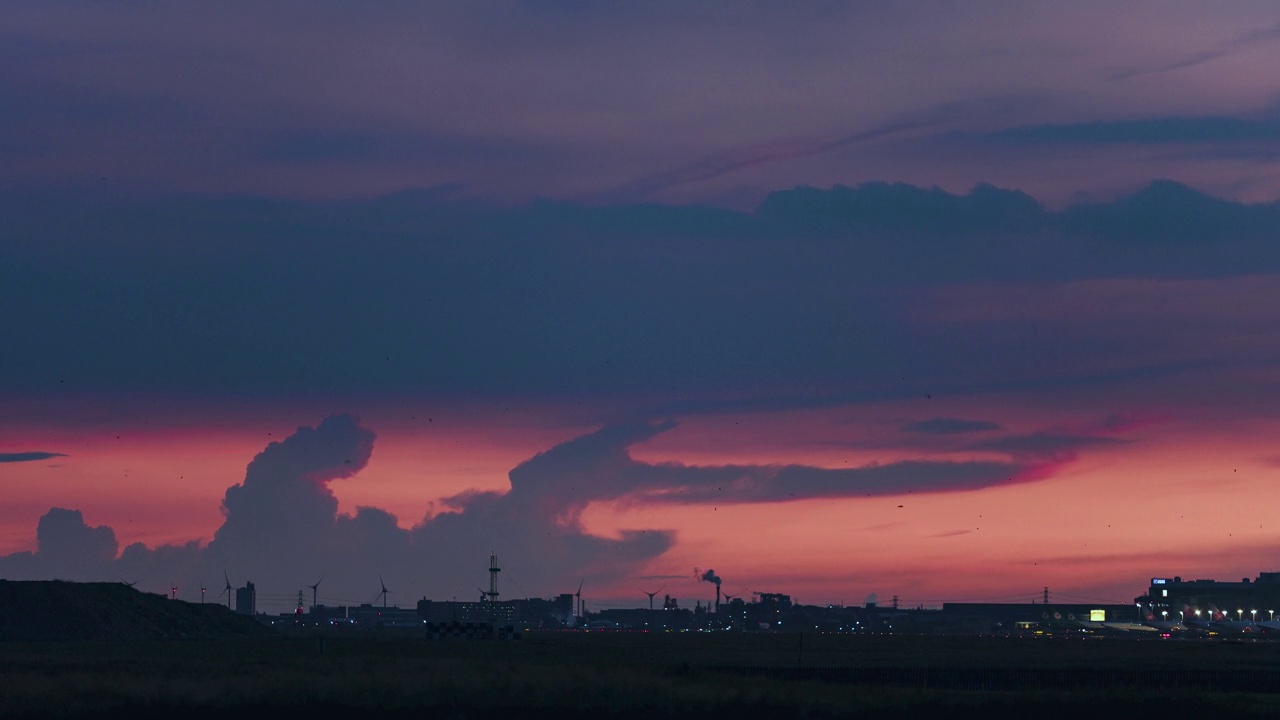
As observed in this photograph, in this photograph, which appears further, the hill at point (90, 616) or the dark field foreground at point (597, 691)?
the hill at point (90, 616)

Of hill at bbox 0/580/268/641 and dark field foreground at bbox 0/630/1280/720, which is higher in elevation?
hill at bbox 0/580/268/641

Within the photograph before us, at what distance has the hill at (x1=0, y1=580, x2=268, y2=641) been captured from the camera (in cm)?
16338

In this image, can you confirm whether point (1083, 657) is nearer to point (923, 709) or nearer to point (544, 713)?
point (923, 709)

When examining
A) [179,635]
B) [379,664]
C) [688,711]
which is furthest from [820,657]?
[179,635]

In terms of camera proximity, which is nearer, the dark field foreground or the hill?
the dark field foreground

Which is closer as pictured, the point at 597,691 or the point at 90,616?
the point at 597,691

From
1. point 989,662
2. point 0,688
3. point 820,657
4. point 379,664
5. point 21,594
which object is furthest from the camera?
point 21,594

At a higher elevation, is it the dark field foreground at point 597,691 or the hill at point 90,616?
the hill at point 90,616

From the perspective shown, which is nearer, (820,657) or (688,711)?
(688,711)

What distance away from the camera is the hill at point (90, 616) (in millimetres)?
163375

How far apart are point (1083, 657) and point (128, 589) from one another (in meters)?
131

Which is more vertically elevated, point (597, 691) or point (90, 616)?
point (90, 616)

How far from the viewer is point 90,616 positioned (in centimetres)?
17050

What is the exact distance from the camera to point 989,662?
113 meters
